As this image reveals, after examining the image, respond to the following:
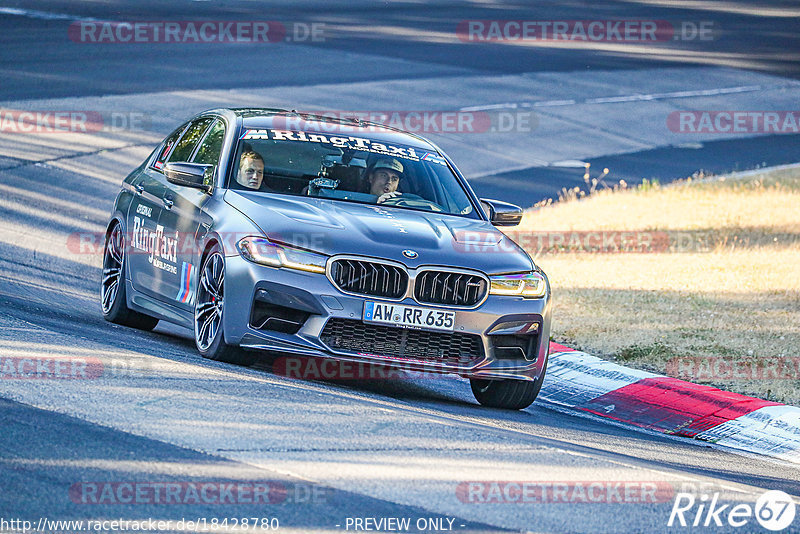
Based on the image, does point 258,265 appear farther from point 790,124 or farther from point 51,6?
point 51,6

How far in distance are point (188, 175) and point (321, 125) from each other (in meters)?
1.34

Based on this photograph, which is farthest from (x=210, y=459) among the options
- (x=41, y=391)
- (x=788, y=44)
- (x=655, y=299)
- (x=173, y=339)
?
(x=788, y=44)

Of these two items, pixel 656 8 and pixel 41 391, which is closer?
pixel 41 391

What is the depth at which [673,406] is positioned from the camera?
377 inches

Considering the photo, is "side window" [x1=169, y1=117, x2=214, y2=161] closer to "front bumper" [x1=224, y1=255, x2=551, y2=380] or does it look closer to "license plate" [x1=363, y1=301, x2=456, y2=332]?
"front bumper" [x1=224, y1=255, x2=551, y2=380]

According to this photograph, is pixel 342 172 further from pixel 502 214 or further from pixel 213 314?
pixel 213 314

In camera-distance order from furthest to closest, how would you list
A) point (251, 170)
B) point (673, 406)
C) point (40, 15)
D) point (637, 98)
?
point (40, 15) < point (637, 98) < point (673, 406) < point (251, 170)

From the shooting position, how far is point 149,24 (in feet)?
98.2

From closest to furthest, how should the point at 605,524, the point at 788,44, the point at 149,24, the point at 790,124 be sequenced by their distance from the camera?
the point at 605,524 < the point at 790,124 < the point at 149,24 < the point at 788,44

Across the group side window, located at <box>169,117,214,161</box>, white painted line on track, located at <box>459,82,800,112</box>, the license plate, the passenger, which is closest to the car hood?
the passenger

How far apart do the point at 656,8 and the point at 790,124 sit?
15.0 metres

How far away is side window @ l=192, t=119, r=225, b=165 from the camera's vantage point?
31.6 ft

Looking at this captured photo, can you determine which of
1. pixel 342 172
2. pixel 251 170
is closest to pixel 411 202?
pixel 342 172

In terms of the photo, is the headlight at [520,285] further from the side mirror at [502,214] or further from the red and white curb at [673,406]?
the red and white curb at [673,406]
